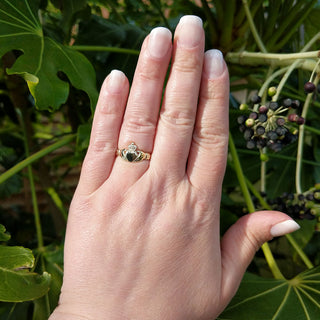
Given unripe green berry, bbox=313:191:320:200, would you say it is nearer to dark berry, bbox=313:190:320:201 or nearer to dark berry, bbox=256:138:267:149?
dark berry, bbox=313:190:320:201

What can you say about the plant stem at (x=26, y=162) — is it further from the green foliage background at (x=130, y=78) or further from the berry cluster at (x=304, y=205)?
the berry cluster at (x=304, y=205)

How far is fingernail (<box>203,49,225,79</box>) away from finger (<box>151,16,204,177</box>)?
→ 0.06 ft

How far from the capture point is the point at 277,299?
74 centimetres

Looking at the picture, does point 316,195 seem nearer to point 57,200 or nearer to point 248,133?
point 248,133

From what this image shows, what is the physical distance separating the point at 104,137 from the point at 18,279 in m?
0.25

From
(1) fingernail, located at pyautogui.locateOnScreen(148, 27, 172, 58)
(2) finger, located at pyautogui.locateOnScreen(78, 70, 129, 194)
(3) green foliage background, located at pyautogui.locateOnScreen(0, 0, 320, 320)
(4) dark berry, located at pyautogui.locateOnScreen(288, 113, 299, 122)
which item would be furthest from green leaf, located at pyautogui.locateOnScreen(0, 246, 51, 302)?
(4) dark berry, located at pyautogui.locateOnScreen(288, 113, 299, 122)

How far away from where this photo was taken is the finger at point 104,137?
2.13 ft

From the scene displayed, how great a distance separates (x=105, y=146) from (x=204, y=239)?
223 millimetres

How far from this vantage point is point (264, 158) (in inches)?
30.0

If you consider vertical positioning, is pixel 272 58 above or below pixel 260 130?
above

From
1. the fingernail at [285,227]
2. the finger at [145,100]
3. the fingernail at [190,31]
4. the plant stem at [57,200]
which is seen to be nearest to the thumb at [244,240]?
the fingernail at [285,227]

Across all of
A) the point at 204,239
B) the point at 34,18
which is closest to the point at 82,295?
the point at 204,239

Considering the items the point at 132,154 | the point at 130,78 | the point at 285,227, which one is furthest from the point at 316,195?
the point at 130,78

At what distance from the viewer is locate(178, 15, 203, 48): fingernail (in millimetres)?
588
